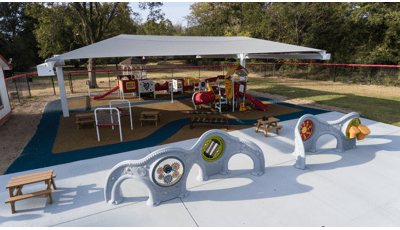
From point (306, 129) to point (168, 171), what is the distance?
3.95 metres

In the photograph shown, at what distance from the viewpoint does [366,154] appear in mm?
6297

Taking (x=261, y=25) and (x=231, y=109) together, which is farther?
(x=261, y=25)

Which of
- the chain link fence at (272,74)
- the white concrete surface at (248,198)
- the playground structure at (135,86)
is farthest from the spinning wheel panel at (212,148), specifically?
the playground structure at (135,86)

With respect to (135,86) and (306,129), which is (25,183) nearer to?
(306,129)

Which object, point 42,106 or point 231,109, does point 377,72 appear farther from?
point 42,106

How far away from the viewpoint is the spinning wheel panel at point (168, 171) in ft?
13.8

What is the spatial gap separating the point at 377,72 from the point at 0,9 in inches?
2299

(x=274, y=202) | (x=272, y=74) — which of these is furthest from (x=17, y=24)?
(x=274, y=202)

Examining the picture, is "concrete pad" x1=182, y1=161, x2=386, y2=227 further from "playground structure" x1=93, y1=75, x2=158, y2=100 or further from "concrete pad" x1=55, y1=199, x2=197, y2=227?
"playground structure" x1=93, y1=75, x2=158, y2=100

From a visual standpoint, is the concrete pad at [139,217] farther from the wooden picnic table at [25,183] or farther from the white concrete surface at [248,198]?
the wooden picnic table at [25,183]

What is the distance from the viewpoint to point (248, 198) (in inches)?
176

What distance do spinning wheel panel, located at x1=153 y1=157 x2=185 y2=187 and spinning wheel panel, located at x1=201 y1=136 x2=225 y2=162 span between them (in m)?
0.75

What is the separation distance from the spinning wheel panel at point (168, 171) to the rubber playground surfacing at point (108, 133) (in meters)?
3.04

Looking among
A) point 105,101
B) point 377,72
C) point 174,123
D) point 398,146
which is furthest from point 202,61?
point 398,146
